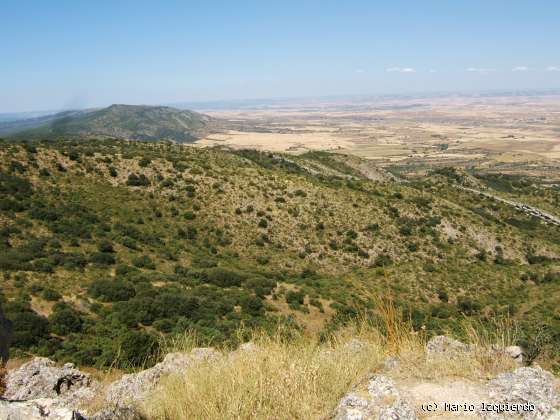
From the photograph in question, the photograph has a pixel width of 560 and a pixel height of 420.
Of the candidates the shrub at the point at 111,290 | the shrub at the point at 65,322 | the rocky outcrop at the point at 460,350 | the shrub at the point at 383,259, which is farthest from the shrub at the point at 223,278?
the rocky outcrop at the point at 460,350

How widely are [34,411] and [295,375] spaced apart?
2.58 m

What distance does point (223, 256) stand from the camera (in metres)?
32.7

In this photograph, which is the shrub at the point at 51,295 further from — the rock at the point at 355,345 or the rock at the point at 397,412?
the rock at the point at 397,412

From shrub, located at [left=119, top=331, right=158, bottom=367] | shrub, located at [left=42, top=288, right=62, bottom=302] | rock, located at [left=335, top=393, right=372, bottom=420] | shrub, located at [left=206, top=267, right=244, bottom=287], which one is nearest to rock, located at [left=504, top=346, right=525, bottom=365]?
rock, located at [left=335, top=393, right=372, bottom=420]

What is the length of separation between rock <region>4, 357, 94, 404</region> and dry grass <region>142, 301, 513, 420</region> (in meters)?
3.76

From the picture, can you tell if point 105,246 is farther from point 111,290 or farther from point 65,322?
point 65,322

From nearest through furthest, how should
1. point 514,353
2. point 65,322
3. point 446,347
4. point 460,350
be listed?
1. point 514,353
2. point 460,350
3. point 446,347
4. point 65,322

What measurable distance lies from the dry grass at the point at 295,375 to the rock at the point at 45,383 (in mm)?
3763

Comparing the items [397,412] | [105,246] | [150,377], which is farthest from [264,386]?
[105,246]

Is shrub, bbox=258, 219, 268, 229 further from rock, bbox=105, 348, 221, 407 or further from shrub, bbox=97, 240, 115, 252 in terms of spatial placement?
rock, bbox=105, 348, 221, 407

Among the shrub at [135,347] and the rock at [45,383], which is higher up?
the rock at [45,383]

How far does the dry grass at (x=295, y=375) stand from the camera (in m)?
4.07

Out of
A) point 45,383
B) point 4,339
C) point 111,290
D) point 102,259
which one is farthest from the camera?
point 102,259

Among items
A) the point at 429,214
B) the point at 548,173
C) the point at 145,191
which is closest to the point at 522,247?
the point at 429,214
